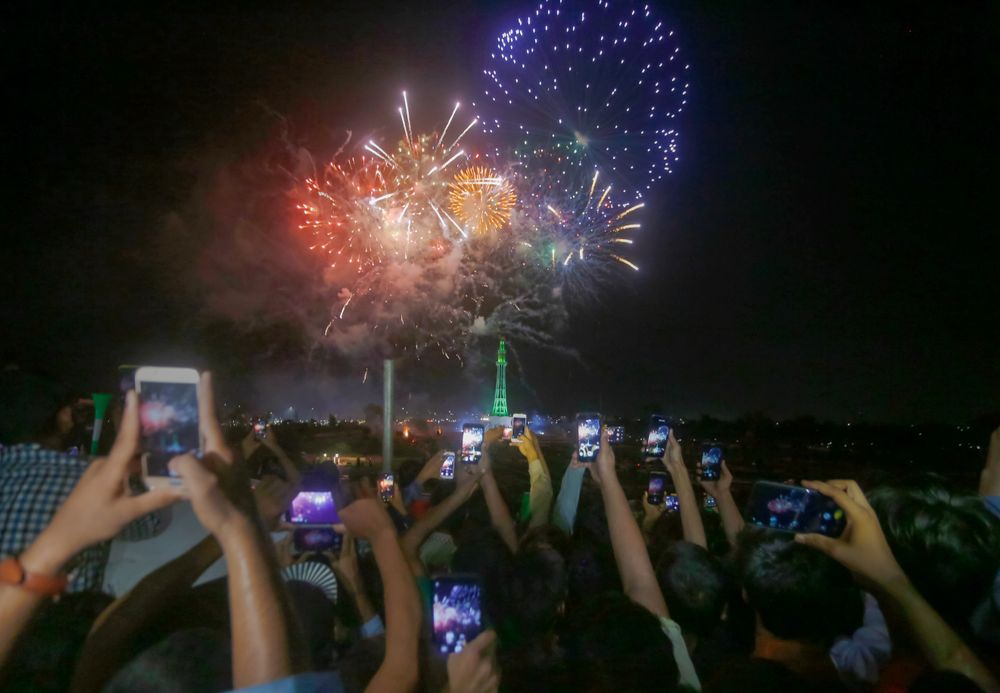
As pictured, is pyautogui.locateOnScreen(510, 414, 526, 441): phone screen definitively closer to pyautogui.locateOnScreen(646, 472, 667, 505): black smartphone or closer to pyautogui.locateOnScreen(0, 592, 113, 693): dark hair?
pyautogui.locateOnScreen(646, 472, 667, 505): black smartphone

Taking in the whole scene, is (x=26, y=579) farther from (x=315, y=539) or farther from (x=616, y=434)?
(x=616, y=434)

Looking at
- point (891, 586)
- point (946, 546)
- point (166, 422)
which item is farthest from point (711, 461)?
point (166, 422)

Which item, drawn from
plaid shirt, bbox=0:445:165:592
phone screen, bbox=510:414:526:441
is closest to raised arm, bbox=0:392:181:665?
plaid shirt, bbox=0:445:165:592

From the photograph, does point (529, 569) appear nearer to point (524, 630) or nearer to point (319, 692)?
point (524, 630)

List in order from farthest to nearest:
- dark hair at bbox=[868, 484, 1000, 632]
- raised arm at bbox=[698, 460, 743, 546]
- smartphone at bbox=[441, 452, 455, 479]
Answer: smartphone at bbox=[441, 452, 455, 479]
raised arm at bbox=[698, 460, 743, 546]
dark hair at bbox=[868, 484, 1000, 632]

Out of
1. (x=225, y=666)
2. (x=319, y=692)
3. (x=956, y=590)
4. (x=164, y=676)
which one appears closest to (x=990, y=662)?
(x=956, y=590)

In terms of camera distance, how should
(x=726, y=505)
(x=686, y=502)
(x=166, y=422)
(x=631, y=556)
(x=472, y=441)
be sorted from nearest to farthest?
(x=166, y=422), (x=631, y=556), (x=686, y=502), (x=726, y=505), (x=472, y=441)

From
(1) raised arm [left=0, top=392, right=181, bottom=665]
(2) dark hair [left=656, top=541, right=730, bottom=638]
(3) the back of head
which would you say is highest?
(1) raised arm [left=0, top=392, right=181, bottom=665]
